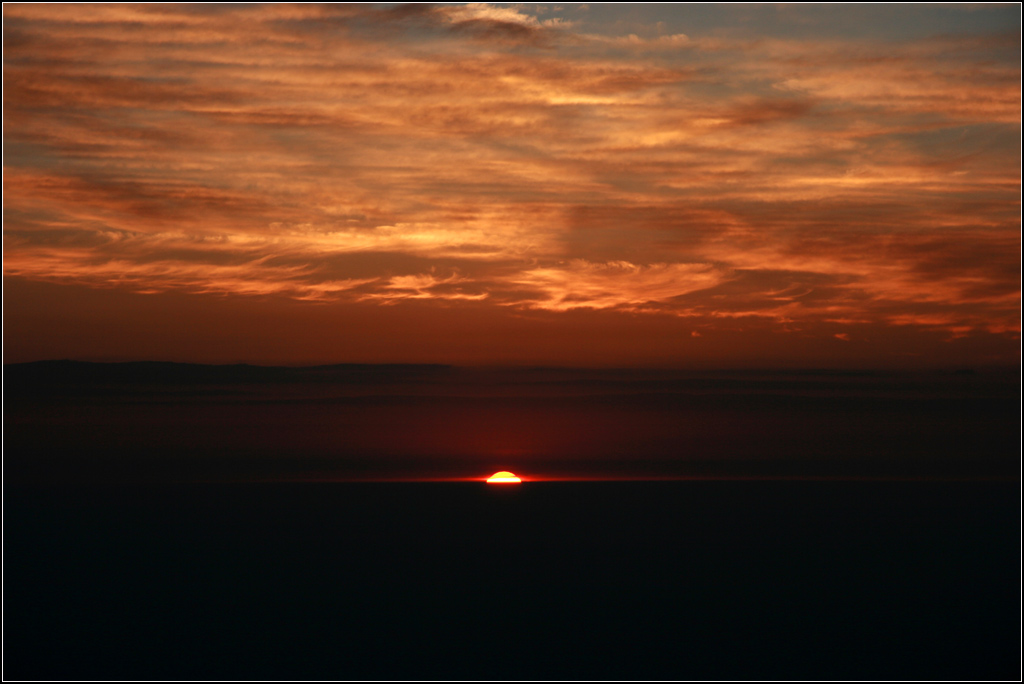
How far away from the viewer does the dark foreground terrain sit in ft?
67.5

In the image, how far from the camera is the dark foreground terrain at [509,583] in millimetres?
20578

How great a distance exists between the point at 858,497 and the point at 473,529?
18632 millimetres

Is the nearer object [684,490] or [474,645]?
[474,645]

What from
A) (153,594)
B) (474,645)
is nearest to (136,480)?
(153,594)

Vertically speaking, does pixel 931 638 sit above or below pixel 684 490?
below

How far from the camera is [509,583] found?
85.0ft

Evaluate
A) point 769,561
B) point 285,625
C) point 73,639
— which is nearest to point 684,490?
point 769,561

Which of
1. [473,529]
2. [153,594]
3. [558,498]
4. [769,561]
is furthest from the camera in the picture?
[558,498]

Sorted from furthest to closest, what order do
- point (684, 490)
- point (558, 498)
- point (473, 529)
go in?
point (684, 490) < point (558, 498) < point (473, 529)

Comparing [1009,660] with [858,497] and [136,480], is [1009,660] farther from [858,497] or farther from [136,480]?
[136,480]

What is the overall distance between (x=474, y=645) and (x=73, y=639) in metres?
10.6

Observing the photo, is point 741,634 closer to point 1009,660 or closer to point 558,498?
point 1009,660

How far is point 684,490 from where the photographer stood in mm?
39250

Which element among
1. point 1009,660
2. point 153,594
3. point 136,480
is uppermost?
point 136,480
